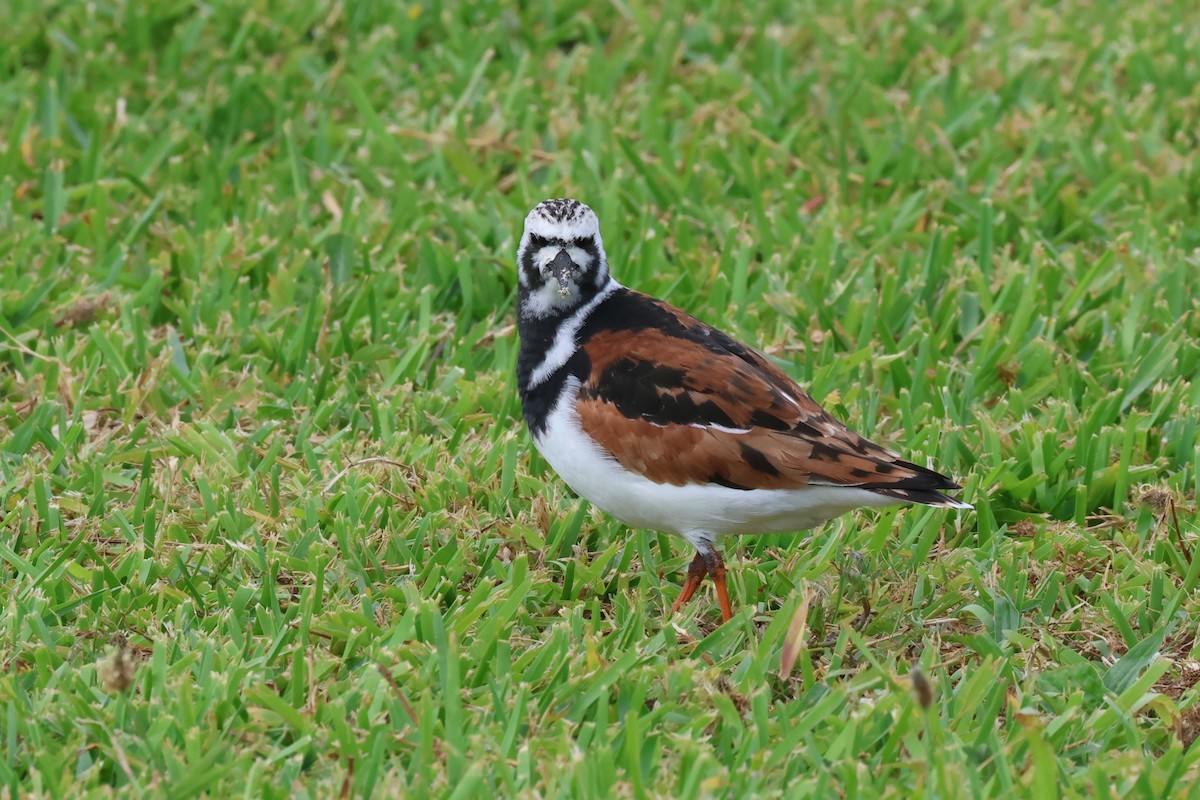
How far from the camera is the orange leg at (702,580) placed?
448cm

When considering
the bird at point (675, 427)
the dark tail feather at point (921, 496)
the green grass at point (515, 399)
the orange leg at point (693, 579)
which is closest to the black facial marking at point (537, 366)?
the bird at point (675, 427)

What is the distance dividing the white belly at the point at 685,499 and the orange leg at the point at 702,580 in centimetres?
7

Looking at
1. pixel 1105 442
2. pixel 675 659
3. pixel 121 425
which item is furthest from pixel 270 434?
pixel 1105 442

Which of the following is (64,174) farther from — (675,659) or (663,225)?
(675,659)

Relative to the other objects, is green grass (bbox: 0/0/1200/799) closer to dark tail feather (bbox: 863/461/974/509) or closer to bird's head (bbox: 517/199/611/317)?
dark tail feather (bbox: 863/461/974/509)

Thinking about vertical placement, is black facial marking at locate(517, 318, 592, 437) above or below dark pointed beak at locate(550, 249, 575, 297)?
below

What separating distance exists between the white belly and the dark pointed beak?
360mm

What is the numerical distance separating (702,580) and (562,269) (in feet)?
3.25

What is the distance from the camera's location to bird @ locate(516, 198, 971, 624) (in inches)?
169

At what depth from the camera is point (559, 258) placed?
4.70 meters

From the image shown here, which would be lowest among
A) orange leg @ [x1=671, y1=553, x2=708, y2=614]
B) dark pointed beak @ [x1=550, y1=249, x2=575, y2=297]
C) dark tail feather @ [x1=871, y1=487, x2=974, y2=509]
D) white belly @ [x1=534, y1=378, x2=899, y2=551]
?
orange leg @ [x1=671, y1=553, x2=708, y2=614]

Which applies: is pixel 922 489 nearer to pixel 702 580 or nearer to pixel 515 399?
pixel 702 580

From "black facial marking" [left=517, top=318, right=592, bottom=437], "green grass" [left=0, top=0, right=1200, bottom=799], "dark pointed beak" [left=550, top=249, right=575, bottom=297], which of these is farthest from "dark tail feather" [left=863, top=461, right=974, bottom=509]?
"dark pointed beak" [left=550, top=249, right=575, bottom=297]

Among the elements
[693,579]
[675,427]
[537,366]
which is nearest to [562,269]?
[537,366]
